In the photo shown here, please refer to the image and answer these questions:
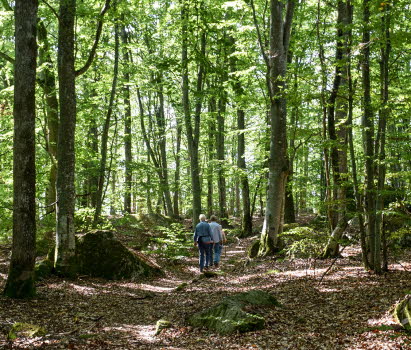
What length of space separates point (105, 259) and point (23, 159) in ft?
13.6

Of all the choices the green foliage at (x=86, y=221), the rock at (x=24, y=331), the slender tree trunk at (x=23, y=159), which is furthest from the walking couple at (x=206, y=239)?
the rock at (x=24, y=331)

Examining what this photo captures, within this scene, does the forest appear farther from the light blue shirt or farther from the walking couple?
the light blue shirt

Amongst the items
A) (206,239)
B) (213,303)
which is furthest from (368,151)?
(206,239)

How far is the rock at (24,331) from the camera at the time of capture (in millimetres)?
4787

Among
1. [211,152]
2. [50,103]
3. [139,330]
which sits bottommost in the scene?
[139,330]

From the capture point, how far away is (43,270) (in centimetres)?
877

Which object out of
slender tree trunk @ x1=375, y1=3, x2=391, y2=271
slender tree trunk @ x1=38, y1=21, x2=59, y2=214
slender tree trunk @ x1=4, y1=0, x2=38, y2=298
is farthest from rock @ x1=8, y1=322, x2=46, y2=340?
slender tree trunk @ x1=38, y1=21, x2=59, y2=214

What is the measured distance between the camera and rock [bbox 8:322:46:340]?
4.79 metres

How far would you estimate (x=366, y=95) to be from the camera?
23.9 feet

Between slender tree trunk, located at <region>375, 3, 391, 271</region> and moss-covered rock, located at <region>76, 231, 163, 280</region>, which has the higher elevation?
slender tree trunk, located at <region>375, 3, 391, 271</region>

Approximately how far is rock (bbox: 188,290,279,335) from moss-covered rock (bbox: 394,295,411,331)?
180cm

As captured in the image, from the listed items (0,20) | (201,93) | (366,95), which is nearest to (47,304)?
(366,95)

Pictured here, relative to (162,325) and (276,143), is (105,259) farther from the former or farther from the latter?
(276,143)

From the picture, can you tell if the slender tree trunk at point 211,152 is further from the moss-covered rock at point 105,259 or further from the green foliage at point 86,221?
the moss-covered rock at point 105,259
